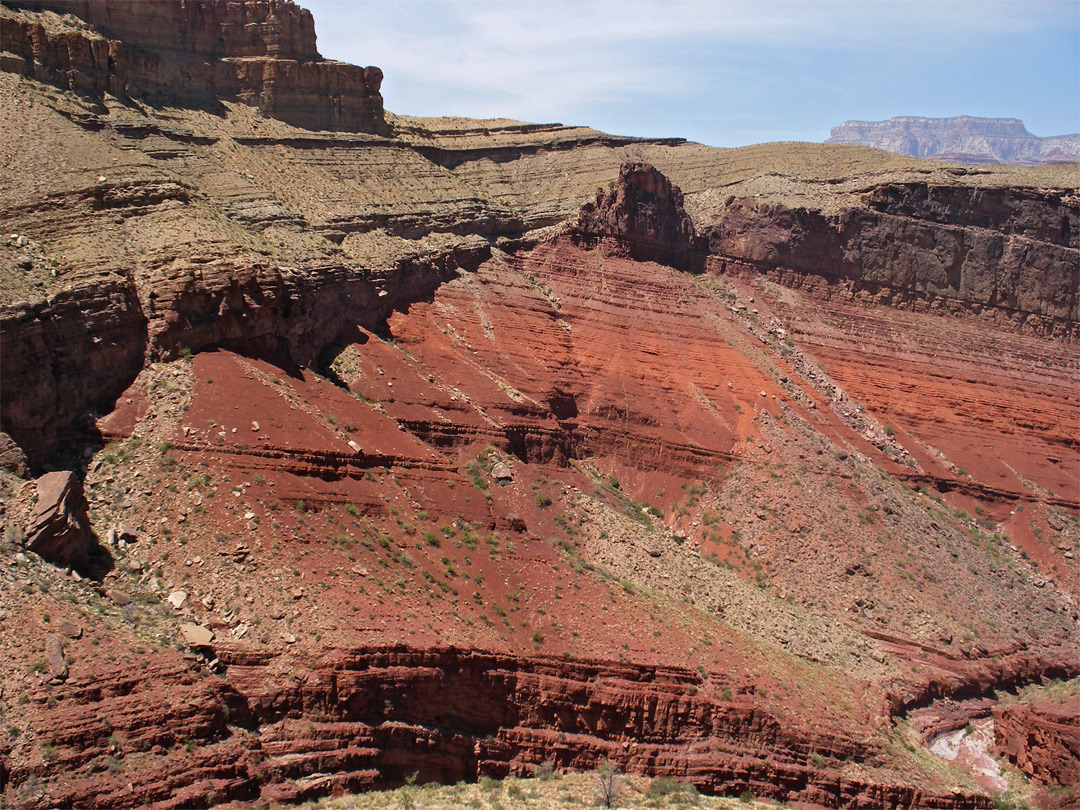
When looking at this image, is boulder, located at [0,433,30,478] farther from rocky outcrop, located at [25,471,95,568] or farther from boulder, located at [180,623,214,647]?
boulder, located at [180,623,214,647]

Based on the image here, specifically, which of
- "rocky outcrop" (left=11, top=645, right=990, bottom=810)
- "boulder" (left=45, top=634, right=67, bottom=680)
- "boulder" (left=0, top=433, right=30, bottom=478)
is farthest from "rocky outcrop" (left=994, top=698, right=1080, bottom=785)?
"boulder" (left=0, top=433, right=30, bottom=478)

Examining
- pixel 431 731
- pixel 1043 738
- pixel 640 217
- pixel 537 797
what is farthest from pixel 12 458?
pixel 640 217

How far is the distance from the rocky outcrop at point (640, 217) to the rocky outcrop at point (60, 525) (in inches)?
1600

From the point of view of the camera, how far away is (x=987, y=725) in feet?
164

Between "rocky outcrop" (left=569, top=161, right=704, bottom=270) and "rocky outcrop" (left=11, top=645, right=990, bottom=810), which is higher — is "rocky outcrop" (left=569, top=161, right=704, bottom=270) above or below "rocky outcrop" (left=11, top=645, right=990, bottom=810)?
above

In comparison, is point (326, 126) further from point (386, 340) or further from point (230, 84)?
point (386, 340)

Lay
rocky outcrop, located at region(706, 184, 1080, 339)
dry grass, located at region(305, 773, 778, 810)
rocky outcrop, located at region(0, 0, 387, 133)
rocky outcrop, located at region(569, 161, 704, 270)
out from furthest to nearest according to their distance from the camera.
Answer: rocky outcrop, located at region(706, 184, 1080, 339), rocky outcrop, located at region(569, 161, 704, 270), rocky outcrop, located at region(0, 0, 387, 133), dry grass, located at region(305, 773, 778, 810)

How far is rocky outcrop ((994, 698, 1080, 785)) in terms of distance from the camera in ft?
148

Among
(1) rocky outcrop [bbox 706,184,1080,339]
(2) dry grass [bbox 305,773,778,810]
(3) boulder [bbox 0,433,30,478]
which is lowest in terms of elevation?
(2) dry grass [bbox 305,773,778,810]

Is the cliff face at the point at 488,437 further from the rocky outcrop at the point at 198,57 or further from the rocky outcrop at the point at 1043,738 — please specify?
the rocky outcrop at the point at 1043,738

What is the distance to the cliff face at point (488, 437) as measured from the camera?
34.2 meters

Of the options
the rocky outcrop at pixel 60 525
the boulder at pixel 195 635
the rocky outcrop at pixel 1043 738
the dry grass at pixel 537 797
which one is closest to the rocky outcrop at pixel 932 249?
the rocky outcrop at pixel 1043 738

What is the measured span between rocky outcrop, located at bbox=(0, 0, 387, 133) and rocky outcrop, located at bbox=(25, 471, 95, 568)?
26.1 meters

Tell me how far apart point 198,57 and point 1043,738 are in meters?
51.9
